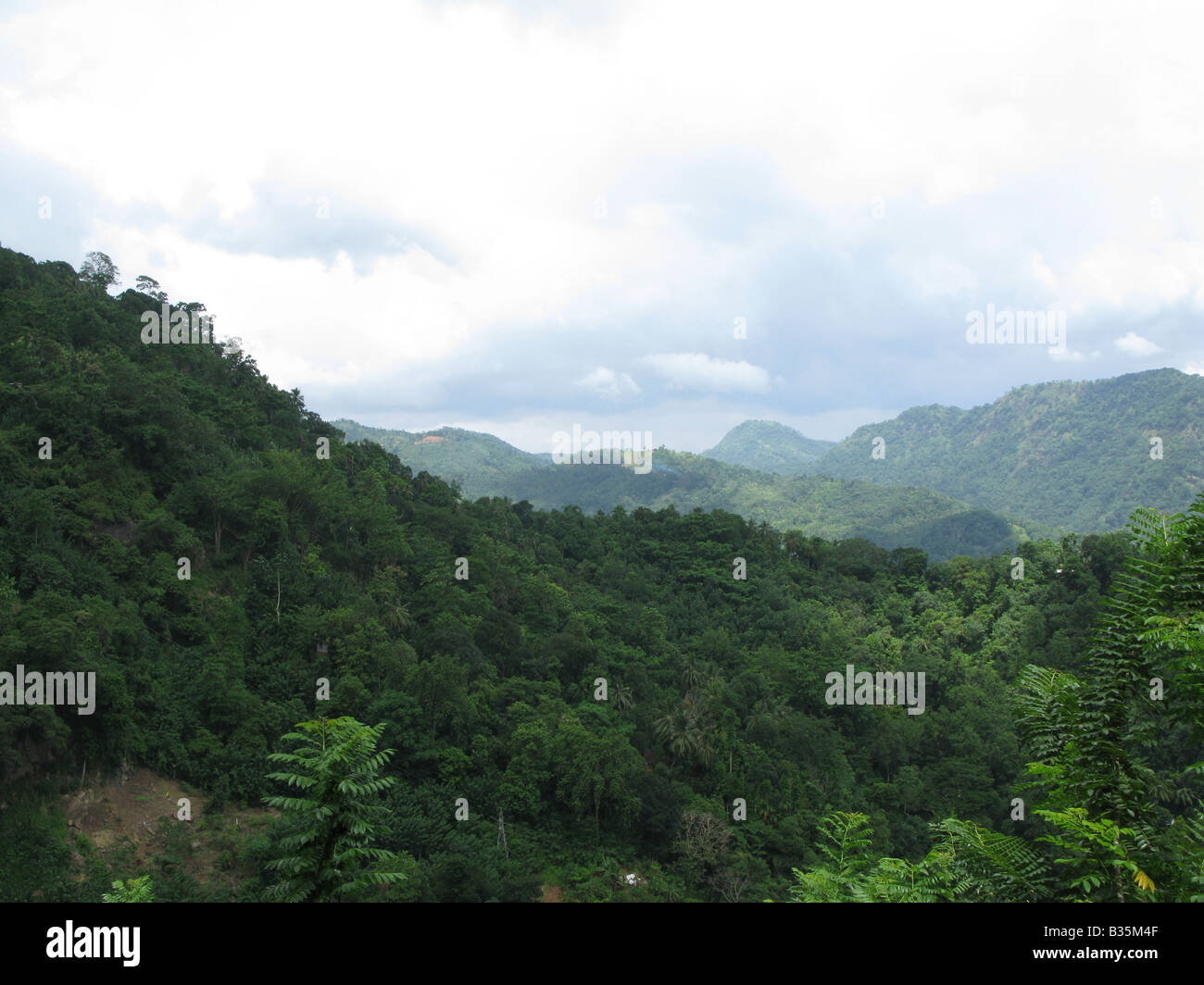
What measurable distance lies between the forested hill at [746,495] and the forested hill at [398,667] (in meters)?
65.0

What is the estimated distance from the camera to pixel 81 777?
20.1 meters

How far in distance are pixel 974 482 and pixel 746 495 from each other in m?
86.9

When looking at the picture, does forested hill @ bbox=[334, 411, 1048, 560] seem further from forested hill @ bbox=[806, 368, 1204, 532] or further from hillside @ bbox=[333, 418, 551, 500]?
forested hill @ bbox=[806, 368, 1204, 532]

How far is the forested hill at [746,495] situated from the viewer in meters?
114

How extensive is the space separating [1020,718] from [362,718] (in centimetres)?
2392

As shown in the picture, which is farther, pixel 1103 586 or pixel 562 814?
pixel 1103 586

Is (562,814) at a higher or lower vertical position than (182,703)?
lower

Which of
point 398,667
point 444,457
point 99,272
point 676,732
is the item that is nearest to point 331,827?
point 398,667

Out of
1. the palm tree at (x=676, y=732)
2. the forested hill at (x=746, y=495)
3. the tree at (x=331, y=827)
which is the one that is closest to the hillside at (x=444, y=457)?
the forested hill at (x=746, y=495)

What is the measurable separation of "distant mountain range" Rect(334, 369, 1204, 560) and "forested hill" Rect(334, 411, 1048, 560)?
347mm

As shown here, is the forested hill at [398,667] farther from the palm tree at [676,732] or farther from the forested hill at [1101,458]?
the forested hill at [1101,458]
